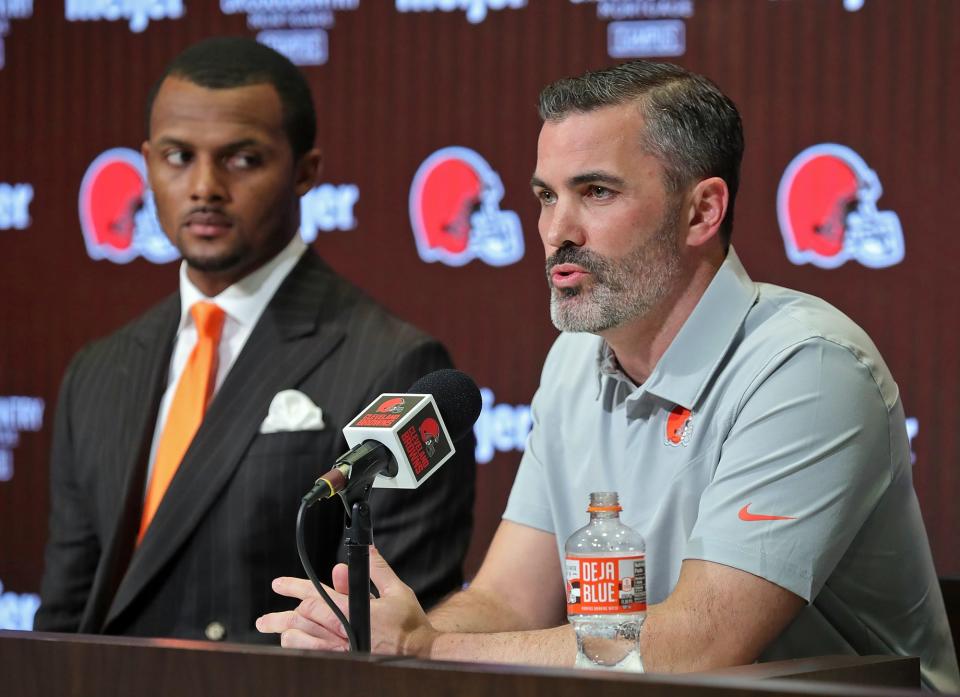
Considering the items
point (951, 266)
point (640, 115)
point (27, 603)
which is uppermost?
point (640, 115)

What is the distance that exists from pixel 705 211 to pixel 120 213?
2.07 meters

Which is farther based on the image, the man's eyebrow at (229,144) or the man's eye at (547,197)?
the man's eyebrow at (229,144)

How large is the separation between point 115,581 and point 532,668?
1544 mm

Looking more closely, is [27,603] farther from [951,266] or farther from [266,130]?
[951,266]

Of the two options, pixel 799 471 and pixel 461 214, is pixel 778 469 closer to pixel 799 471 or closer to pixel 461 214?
pixel 799 471

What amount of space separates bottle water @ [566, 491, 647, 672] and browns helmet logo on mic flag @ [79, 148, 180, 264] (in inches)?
85.8

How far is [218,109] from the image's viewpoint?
273cm

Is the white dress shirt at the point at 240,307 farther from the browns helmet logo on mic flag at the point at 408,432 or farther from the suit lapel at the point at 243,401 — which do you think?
the browns helmet logo on mic flag at the point at 408,432

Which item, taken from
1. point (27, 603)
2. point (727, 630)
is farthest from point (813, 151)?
point (27, 603)

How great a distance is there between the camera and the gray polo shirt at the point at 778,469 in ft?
6.11

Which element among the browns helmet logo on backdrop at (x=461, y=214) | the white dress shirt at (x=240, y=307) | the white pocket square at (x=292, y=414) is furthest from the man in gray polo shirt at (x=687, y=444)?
the browns helmet logo on backdrop at (x=461, y=214)

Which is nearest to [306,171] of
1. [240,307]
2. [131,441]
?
[240,307]

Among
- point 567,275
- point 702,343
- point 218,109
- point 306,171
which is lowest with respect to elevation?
point 702,343

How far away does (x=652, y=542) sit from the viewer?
2.04m
